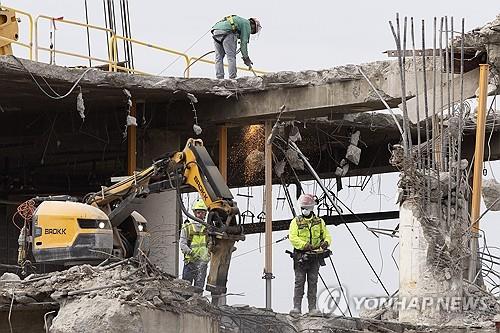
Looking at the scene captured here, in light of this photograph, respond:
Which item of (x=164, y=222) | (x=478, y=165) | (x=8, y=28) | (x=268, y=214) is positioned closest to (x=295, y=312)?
(x=478, y=165)

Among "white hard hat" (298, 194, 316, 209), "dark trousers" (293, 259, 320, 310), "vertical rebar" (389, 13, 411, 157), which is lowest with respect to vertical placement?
"dark trousers" (293, 259, 320, 310)

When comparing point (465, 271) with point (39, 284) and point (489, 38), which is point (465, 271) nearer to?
point (489, 38)

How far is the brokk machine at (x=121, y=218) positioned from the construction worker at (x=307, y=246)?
8.05 feet

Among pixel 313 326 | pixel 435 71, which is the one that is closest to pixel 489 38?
pixel 435 71

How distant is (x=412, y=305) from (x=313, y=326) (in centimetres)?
167

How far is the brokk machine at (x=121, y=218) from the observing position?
1584 centimetres

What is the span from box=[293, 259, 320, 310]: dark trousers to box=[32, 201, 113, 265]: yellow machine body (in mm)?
3522

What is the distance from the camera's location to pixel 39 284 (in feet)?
50.0

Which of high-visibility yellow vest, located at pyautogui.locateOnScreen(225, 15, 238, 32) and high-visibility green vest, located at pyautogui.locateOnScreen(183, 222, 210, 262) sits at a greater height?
high-visibility yellow vest, located at pyautogui.locateOnScreen(225, 15, 238, 32)

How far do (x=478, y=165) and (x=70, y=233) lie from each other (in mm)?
5608

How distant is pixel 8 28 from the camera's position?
21.9 meters

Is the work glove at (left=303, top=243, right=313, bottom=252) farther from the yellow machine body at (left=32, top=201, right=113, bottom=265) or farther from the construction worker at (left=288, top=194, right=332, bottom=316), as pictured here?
the yellow machine body at (left=32, top=201, right=113, bottom=265)

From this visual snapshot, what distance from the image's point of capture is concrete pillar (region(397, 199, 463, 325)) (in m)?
17.7

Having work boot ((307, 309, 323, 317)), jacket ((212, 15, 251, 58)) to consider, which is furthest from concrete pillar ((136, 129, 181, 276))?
work boot ((307, 309, 323, 317))
